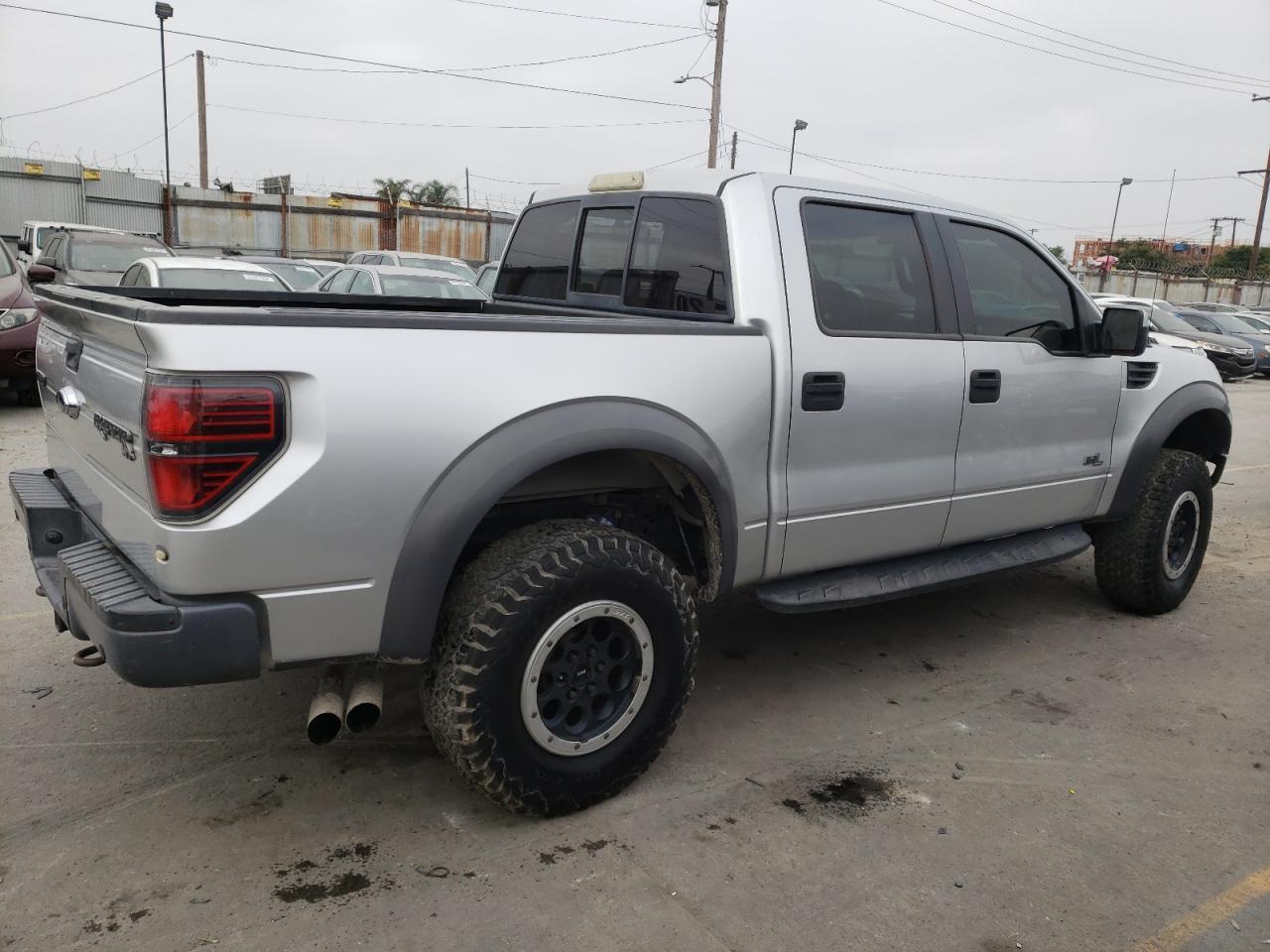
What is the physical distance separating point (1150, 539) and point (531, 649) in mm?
3561

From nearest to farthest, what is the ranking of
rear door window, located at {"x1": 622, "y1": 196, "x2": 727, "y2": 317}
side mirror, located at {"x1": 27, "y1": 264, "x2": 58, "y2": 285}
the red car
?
rear door window, located at {"x1": 622, "y1": 196, "x2": 727, "y2": 317}, the red car, side mirror, located at {"x1": 27, "y1": 264, "x2": 58, "y2": 285}

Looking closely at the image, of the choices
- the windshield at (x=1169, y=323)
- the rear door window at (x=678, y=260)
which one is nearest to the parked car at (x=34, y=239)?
the rear door window at (x=678, y=260)

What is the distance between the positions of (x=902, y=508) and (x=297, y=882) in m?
2.43

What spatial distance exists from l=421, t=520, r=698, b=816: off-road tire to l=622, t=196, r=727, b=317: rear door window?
103 centimetres

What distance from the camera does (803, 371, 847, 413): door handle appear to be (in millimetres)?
3363

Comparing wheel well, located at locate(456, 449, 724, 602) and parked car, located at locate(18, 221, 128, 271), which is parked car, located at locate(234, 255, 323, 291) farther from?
wheel well, located at locate(456, 449, 724, 602)

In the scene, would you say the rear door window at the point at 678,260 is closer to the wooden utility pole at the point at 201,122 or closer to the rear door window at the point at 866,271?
the rear door window at the point at 866,271

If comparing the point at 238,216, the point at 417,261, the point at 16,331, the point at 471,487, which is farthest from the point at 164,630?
the point at 238,216

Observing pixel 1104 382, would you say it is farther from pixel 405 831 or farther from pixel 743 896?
pixel 405 831

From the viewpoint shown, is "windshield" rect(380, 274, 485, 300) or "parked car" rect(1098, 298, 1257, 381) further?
"parked car" rect(1098, 298, 1257, 381)

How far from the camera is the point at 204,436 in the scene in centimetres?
225

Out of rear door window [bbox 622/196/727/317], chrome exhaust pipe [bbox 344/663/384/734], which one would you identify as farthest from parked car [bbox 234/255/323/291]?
chrome exhaust pipe [bbox 344/663/384/734]

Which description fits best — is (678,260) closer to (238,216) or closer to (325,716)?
(325,716)

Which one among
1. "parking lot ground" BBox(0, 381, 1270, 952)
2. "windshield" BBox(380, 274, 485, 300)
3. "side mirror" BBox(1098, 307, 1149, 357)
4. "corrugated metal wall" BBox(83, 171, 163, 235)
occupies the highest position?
"corrugated metal wall" BBox(83, 171, 163, 235)
